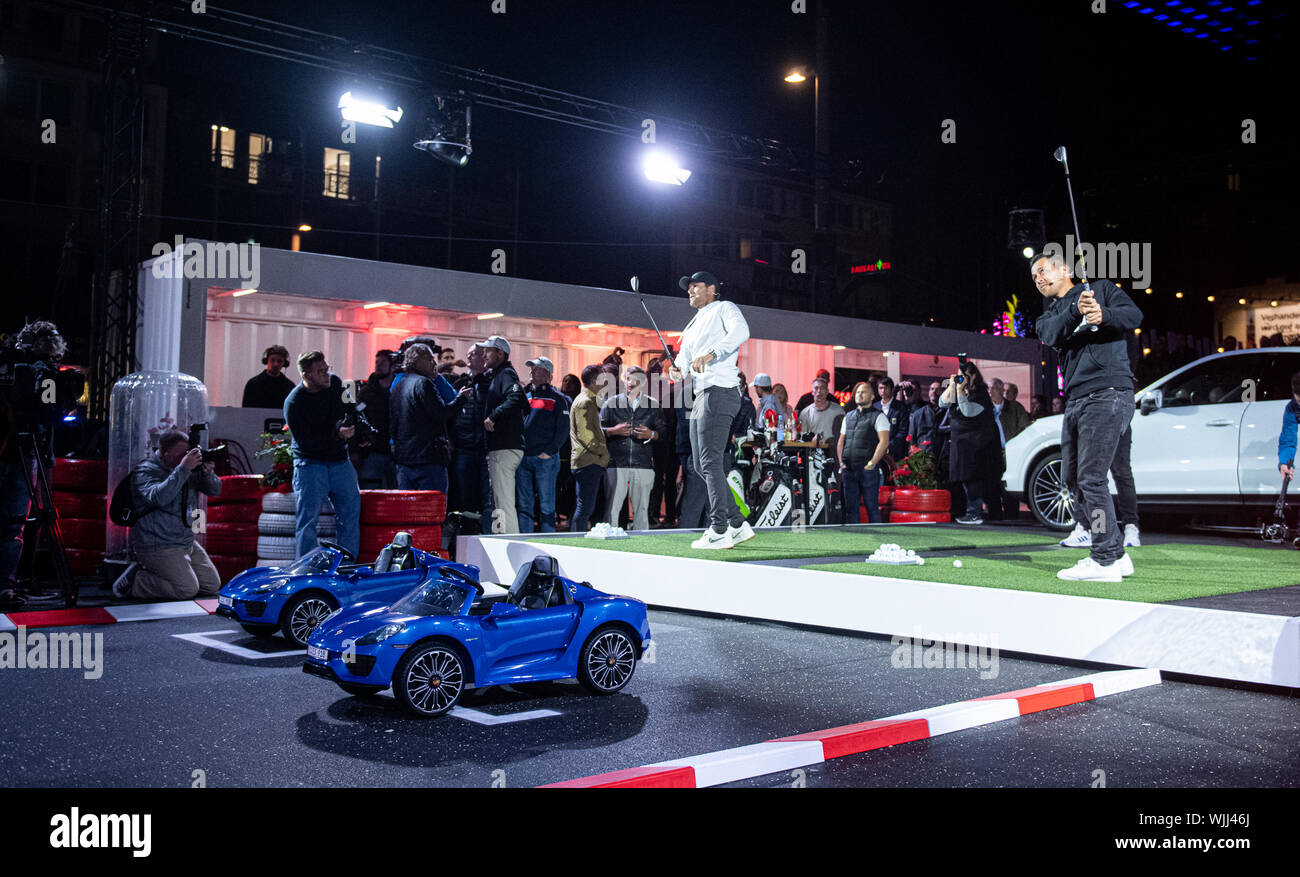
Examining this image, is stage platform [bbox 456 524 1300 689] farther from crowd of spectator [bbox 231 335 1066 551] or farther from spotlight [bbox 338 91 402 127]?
spotlight [bbox 338 91 402 127]

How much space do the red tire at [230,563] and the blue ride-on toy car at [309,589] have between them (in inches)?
109

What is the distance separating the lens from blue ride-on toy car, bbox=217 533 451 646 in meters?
5.84

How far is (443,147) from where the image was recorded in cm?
1603

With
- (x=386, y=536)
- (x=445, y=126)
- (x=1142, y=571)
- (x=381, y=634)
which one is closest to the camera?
(x=381, y=634)

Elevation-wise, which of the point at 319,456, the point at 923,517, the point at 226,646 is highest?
the point at 319,456

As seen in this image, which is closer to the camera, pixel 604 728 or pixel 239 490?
pixel 604 728

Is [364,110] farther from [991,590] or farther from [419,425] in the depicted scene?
[991,590]

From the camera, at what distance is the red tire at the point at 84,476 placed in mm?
9289

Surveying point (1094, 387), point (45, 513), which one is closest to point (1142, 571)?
point (1094, 387)

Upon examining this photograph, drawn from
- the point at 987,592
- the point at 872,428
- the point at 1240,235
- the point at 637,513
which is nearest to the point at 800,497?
the point at 872,428

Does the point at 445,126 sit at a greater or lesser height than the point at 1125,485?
greater

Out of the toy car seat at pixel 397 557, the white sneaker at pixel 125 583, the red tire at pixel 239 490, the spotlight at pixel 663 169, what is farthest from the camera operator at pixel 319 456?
the spotlight at pixel 663 169

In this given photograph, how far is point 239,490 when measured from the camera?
869cm

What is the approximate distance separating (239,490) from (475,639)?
5105mm
